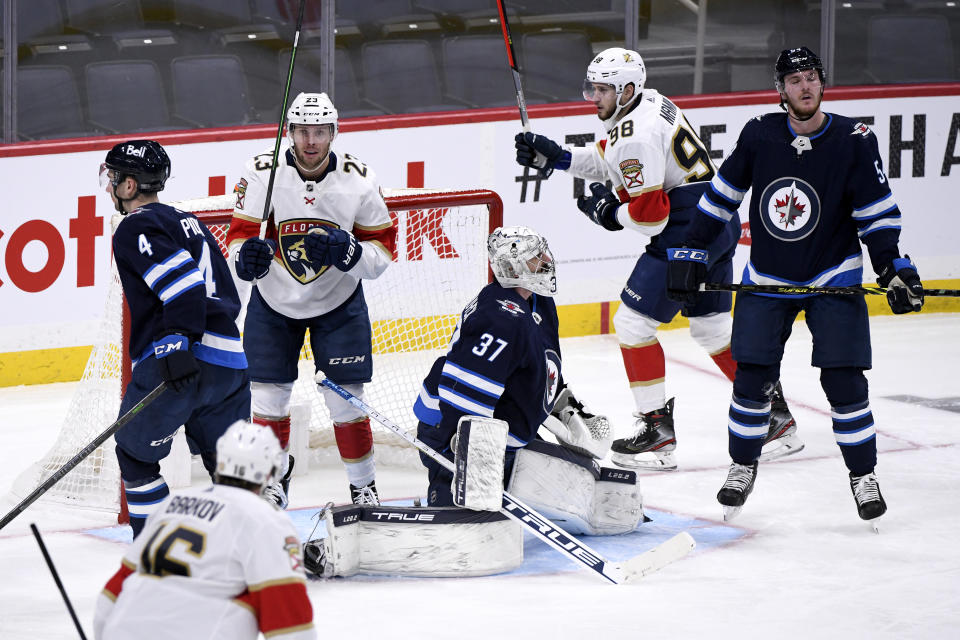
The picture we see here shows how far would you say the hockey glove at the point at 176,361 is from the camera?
11.2 ft

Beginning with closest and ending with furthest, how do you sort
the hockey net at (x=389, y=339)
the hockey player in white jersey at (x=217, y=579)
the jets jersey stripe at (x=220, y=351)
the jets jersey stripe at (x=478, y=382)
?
the hockey player in white jersey at (x=217, y=579) < the jets jersey stripe at (x=220, y=351) < the jets jersey stripe at (x=478, y=382) < the hockey net at (x=389, y=339)

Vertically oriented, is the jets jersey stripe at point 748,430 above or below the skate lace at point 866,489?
above

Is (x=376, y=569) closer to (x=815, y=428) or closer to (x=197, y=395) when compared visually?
(x=197, y=395)

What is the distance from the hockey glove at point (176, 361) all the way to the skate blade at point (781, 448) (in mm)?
2330

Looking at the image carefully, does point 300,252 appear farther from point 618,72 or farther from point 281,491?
point 618,72

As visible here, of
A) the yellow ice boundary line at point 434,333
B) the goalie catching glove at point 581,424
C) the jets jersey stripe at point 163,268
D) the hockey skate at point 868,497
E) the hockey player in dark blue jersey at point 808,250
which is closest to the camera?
the jets jersey stripe at point 163,268

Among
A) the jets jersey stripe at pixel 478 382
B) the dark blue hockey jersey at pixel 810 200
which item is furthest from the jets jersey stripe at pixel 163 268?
the dark blue hockey jersey at pixel 810 200

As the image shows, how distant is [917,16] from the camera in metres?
7.44

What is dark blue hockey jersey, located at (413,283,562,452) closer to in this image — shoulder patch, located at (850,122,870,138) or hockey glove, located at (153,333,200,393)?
hockey glove, located at (153,333,200,393)

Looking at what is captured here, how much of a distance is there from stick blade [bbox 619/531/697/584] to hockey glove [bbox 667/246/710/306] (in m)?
0.78

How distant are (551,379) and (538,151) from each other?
1263 mm

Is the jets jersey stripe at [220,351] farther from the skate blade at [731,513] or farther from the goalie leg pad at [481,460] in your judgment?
the skate blade at [731,513]

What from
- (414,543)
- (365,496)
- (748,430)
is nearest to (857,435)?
(748,430)

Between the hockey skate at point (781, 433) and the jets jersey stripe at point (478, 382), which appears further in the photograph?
the hockey skate at point (781, 433)
